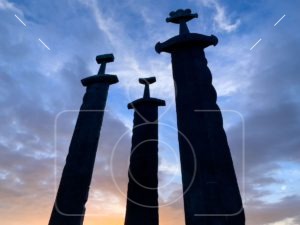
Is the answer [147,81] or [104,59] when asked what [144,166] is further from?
[104,59]

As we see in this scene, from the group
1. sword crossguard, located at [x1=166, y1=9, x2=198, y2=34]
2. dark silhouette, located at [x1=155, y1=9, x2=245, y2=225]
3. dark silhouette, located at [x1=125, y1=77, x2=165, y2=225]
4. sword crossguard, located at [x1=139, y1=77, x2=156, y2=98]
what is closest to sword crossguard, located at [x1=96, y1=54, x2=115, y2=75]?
sword crossguard, located at [x1=139, y1=77, x2=156, y2=98]

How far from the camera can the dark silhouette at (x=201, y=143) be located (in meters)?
4.86

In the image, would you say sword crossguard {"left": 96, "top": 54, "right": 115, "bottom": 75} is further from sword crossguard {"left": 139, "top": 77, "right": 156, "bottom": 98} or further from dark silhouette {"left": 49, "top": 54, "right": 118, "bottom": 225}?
sword crossguard {"left": 139, "top": 77, "right": 156, "bottom": 98}

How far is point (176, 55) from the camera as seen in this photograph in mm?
6926

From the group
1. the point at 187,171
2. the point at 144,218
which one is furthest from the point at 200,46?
the point at 144,218

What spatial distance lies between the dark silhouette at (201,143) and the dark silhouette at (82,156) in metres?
2.44

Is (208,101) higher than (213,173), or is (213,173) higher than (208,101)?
(208,101)

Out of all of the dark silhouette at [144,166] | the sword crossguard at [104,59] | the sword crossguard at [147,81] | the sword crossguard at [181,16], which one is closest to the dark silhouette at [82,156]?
the sword crossguard at [104,59]

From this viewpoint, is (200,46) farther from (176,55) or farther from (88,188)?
(88,188)

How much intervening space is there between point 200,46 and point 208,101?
1.62m

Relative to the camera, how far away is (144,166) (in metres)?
8.75

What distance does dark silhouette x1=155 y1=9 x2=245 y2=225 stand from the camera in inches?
191

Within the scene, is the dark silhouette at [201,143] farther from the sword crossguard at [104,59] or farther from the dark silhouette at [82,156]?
the sword crossguard at [104,59]

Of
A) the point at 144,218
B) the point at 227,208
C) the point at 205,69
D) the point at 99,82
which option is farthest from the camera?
the point at 99,82
